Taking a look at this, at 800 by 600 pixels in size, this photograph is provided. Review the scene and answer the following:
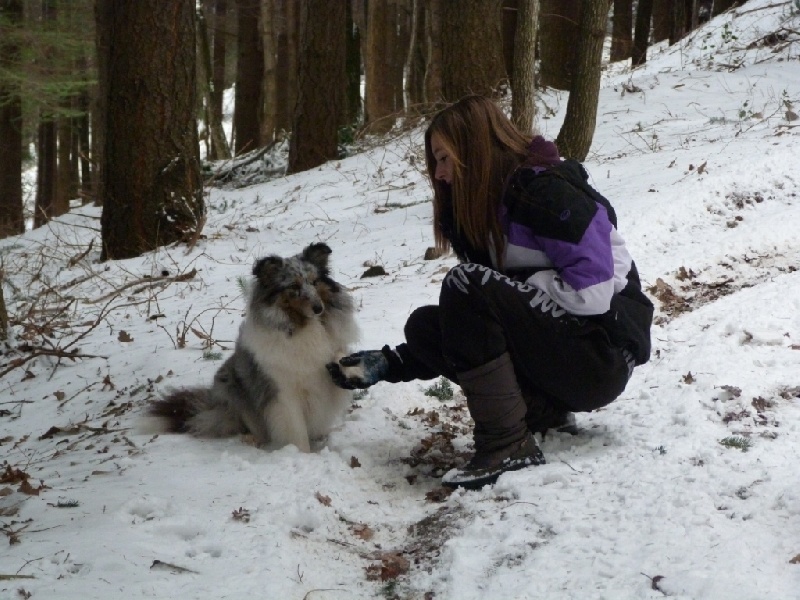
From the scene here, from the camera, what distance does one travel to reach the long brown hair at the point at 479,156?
147 inches

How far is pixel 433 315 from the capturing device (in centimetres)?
426

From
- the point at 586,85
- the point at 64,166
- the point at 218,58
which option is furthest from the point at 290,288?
the point at 64,166

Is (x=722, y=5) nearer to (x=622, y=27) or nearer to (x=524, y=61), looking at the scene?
(x=622, y=27)

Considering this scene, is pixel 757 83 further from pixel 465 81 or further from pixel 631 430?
pixel 631 430

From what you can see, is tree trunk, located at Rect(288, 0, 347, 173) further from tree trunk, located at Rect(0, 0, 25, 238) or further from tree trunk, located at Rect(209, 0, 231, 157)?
tree trunk, located at Rect(209, 0, 231, 157)

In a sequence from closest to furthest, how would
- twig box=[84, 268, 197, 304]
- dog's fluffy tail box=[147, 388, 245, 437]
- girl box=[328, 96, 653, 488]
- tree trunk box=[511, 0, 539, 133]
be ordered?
girl box=[328, 96, 653, 488]
dog's fluffy tail box=[147, 388, 245, 437]
twig box=[84, 268, 197, 304]
tree trunk box=[511, 0, 539, 133]

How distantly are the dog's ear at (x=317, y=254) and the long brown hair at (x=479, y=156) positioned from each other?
1.05 m

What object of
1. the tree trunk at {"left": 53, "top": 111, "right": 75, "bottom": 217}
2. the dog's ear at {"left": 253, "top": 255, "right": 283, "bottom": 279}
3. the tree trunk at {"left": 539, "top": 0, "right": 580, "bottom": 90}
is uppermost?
the tree trunk at {"left": 539, "top": 0, "right": 580, "bottom": 90}

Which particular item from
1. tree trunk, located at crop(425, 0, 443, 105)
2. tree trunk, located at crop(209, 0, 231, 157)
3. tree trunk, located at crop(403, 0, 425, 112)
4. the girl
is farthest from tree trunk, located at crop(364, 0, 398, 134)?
the girl

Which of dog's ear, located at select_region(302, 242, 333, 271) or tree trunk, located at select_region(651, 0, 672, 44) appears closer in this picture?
dog's ear, located at select_region(302, 242, 333, 271)

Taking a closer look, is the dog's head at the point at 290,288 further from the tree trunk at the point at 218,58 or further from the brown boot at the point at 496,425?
the tree trunk at the point at 218,58

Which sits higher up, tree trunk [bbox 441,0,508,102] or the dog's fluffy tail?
tree trunk [bbox 441,0,508,102]

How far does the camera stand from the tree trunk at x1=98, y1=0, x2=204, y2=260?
8.73 metres

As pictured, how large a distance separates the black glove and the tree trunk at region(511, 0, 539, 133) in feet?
15.8
